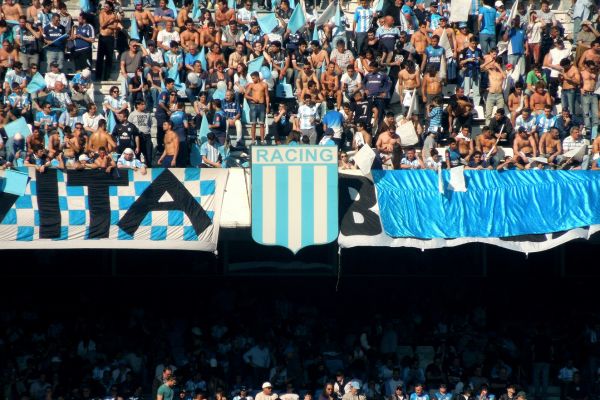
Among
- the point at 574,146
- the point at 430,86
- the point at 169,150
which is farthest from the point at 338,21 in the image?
the point at 574,146

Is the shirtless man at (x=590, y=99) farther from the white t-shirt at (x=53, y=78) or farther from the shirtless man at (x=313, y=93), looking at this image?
the white t-shirt at (x=53, y=78)

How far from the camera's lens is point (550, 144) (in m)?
25.7

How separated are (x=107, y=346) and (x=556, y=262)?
967cm

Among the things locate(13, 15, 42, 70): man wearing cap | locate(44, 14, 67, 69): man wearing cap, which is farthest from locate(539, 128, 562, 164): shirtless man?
locate(13, 15, 42, 70): man wearing cap

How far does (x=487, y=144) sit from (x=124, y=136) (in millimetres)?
6865

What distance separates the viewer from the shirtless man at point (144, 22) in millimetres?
28766

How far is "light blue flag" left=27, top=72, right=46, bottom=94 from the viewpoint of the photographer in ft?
88.0

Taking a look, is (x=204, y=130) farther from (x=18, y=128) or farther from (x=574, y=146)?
(x=574, y=146)

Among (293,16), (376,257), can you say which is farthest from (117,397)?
(293,16)

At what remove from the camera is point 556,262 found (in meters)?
29.0

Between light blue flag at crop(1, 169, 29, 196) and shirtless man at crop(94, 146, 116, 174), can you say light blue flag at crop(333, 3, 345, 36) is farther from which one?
light blue flag at crop(1, 169, 29, 196)

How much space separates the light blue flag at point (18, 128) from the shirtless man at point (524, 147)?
9111mm

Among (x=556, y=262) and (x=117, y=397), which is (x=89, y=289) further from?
(x=556, y=262)

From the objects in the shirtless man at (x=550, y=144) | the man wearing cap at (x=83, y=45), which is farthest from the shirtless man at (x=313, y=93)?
the man wearing cap at (x=83, y=45)
